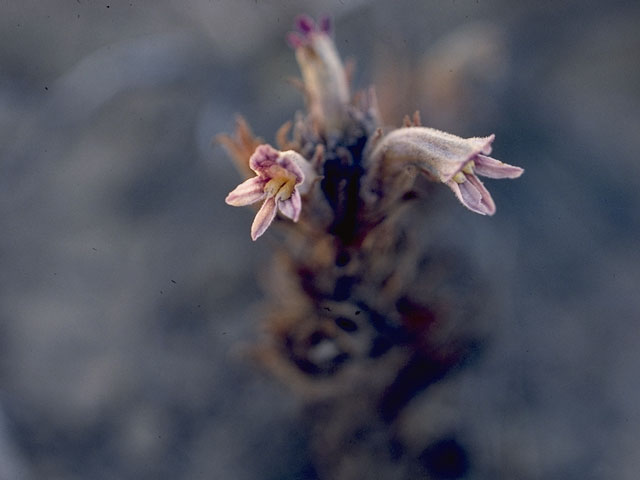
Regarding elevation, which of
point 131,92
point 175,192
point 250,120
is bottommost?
point 175,192

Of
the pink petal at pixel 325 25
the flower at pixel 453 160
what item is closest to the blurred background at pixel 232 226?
the pink petal at pixel 325 25

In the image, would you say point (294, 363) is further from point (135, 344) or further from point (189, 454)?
point (135, 344)

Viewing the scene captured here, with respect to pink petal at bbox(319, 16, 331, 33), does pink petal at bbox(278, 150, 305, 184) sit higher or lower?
lower

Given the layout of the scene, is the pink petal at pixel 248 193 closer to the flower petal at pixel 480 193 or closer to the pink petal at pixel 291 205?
the pink petal at pixel 291 205

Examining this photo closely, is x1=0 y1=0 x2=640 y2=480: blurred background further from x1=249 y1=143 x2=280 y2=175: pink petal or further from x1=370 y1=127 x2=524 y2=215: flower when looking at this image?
x1=249 y1=143 x2=280 y2=175: pink petal

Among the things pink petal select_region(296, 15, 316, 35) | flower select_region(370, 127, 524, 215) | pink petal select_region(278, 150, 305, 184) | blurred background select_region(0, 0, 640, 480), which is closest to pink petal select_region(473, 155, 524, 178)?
flower select_region(370, 127, 524, 215)

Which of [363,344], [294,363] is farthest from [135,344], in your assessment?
[363,344]
